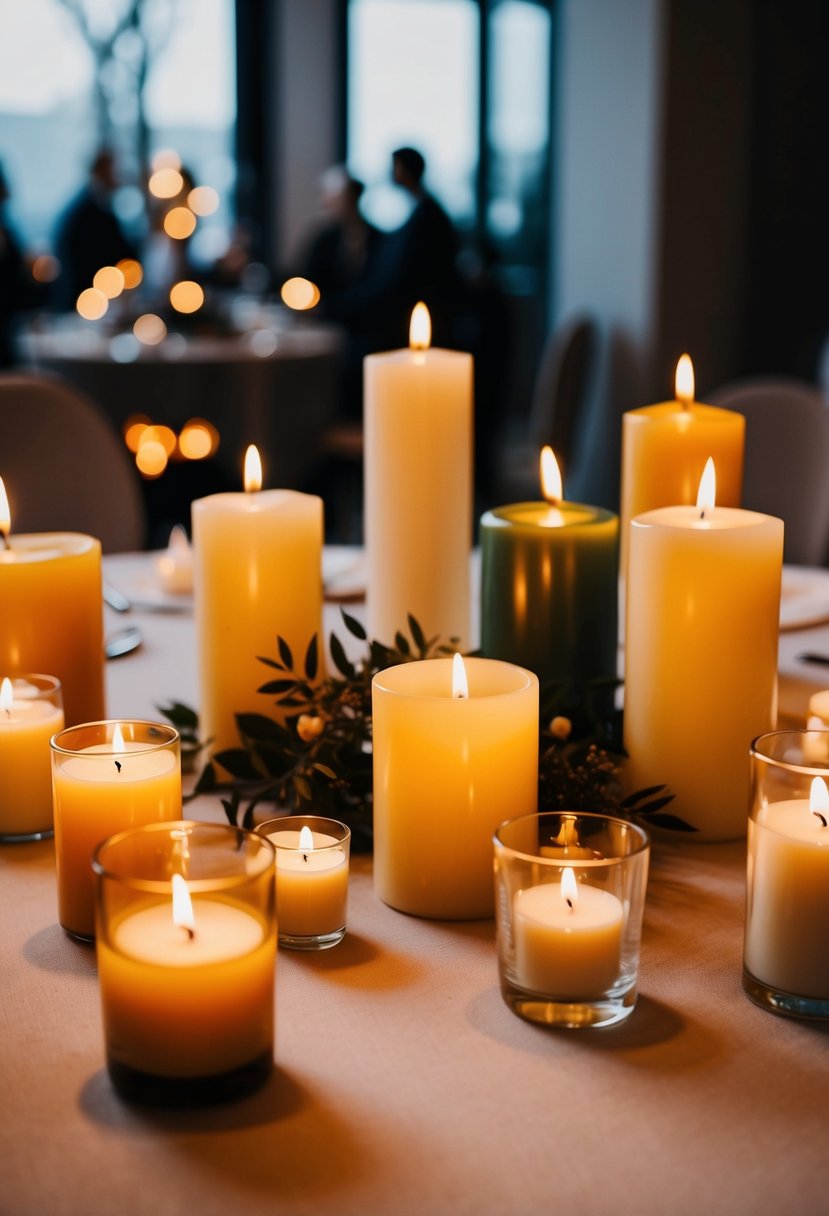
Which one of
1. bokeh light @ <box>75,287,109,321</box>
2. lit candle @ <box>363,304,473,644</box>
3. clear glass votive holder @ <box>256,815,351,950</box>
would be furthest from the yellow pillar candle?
bokeh light @ <box>75,287,109,321</box>

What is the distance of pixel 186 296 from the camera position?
4.76 m

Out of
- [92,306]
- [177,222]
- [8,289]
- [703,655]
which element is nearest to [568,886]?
[703,655]

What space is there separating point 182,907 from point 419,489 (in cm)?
52

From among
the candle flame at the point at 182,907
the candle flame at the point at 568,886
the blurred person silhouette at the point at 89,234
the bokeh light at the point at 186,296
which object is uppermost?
the blurred person silhouette at the point at 89,234

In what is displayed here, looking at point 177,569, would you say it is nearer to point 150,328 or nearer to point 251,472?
point 251,472

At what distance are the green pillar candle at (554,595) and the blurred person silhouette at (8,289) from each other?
199 inches

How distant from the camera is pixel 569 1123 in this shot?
21.2 inches

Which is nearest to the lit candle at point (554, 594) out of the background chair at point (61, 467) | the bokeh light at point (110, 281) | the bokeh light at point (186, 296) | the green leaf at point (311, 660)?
the green leaf at point (311, 660)

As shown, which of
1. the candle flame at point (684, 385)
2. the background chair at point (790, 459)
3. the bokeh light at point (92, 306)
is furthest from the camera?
the bokeh light at point (92, 306)

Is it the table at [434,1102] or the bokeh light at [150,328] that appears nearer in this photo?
the table at [434,1102]

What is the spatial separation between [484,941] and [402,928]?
5cm

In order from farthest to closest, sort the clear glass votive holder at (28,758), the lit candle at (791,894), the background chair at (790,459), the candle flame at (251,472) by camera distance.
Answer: the background chair at (790,459) → the candle flame at (251,472) → the clear glass votive holder at (28,758) → the lit candle at (791,894)

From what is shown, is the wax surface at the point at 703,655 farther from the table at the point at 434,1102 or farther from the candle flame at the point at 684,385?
the candle flame at the point at 684,385

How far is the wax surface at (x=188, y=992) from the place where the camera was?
0.53m
